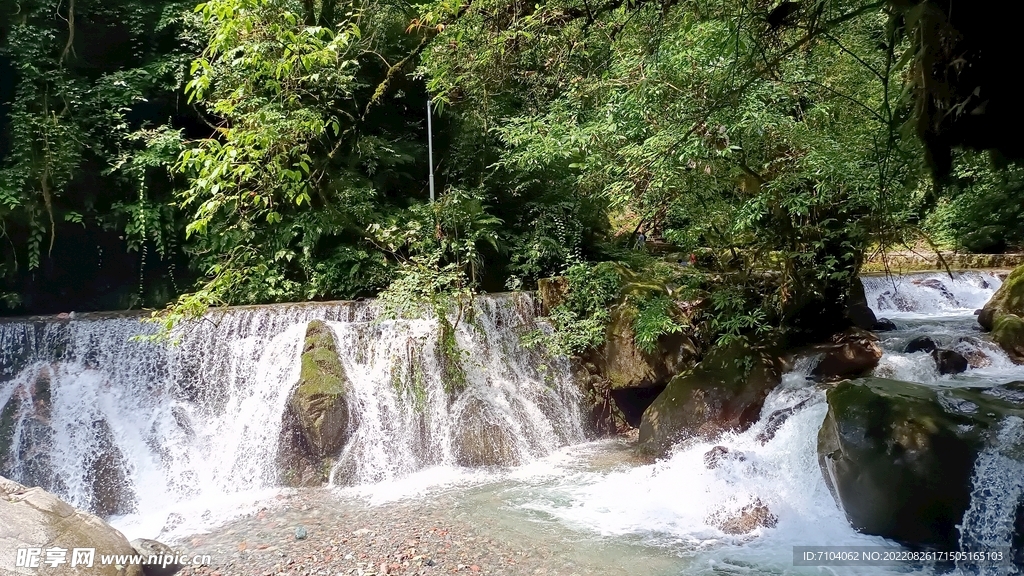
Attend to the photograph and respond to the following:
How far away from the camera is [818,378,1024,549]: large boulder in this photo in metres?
4.07

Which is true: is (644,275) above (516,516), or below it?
above

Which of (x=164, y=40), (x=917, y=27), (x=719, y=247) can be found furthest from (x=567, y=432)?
(x=164, y=40)

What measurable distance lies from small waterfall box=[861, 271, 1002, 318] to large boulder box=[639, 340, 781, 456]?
4803 millimetres

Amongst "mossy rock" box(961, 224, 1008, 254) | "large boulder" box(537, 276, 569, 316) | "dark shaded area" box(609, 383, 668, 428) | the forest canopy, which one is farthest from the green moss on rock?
"mossy rock" box(961, 224, 1008, 254)

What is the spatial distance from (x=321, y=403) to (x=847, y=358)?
228 inches

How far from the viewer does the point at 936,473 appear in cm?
411

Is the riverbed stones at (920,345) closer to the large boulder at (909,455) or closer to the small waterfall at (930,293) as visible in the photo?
the large boulder at (909,455)

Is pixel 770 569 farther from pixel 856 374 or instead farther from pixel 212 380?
pixel 212 380

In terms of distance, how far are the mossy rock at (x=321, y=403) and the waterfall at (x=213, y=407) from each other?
0.15 metres

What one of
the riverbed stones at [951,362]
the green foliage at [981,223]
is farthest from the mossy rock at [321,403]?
the green foliage at [981,223]

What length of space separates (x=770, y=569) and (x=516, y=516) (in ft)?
6.63

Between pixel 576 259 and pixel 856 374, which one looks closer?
pixel 856 374

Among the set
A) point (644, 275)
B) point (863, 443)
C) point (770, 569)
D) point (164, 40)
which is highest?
point (164, 40)

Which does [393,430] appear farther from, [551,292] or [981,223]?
[981,223]
